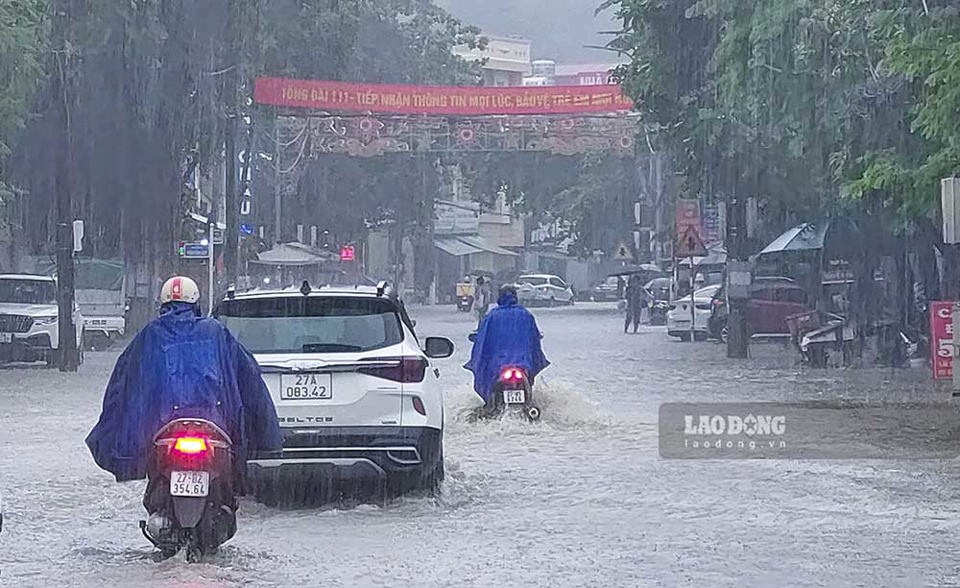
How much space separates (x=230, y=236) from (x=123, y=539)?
3616 cm

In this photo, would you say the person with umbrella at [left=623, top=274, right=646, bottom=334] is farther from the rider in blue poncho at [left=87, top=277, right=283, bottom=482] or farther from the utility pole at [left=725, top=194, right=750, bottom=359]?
the rider in blue poncho at [left=87, top=277, right=283, bottom=482]

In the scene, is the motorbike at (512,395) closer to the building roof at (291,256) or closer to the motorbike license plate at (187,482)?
the motorbike license plate at (187,482)

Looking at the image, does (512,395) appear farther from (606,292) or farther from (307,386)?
(606,292)

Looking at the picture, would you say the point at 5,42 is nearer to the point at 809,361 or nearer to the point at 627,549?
the point at 809,361

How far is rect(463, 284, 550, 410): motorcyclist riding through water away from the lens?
56.8 feet

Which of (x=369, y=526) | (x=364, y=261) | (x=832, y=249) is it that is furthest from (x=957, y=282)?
(x=364, y=261)

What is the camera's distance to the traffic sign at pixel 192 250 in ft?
145

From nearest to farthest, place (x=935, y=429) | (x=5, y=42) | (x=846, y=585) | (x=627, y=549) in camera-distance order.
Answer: (x=846, y=585)
(x=627, y=549)
(x=935, y=429)
(x=5, y=42)

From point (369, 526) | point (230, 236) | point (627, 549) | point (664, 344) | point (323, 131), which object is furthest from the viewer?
point (323, 131)

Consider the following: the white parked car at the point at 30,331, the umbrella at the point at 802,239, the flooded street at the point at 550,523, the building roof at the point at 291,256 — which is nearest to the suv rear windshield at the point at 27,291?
the white parked car at the point at 30,331

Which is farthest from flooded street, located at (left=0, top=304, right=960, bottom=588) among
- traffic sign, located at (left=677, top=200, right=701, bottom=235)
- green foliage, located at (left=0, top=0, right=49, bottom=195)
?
traffic sign, located at (left=677, top=200, right=701, bottom=235)

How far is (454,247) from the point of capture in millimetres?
95250

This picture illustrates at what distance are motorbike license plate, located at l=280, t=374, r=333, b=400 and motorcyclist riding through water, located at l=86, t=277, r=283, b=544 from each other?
207cm

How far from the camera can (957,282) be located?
27391 mm
